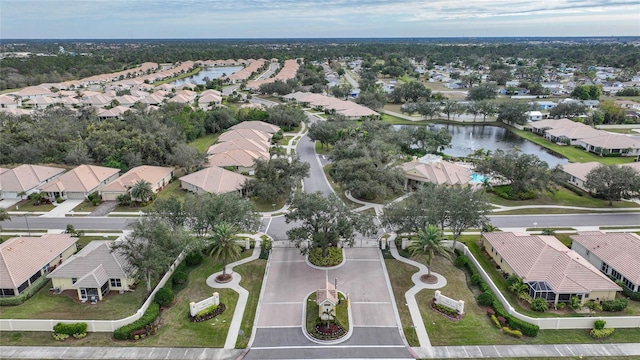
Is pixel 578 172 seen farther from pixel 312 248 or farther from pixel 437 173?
pixel 312 248

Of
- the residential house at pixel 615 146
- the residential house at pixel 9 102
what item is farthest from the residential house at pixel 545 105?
the residential house at pixel 9 102

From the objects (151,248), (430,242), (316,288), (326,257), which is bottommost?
(316,288)

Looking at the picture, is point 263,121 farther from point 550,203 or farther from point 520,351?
point 520,351

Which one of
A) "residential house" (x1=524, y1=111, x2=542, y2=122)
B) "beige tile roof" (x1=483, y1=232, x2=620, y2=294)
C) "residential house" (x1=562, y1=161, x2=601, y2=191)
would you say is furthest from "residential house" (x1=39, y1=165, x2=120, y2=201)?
"residential house" (x1=524, y1=111, x2=542, y2=122)

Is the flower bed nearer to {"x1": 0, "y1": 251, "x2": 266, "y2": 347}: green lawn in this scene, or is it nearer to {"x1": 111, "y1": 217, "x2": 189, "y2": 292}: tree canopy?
{"x1": 0, "y1": 251, "x2": 266, "y2": 347}: green lawn

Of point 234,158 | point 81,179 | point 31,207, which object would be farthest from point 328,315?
point 31,207

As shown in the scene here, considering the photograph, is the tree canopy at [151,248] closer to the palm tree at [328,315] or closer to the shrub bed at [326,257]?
the shrub bed at [326,257]

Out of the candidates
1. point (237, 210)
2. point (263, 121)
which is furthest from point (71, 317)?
point (263, 121)
